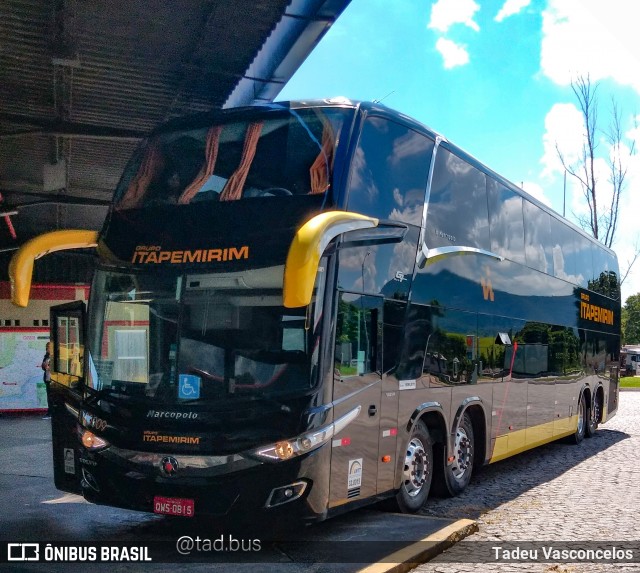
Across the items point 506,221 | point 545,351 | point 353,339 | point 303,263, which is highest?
point 506,221

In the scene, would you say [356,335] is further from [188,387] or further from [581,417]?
[581,417]

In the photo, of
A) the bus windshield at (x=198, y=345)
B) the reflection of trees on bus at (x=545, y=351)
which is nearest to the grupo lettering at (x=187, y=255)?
the bus windshield at (x=198, y=345)

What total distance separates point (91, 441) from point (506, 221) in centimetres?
700

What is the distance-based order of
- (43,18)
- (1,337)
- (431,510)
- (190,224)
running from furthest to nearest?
(1,337)
(43,18)
(431,510)
(190,224)

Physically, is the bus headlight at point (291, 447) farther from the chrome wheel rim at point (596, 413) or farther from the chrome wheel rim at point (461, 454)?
the chrome wheel rim at point (596, 413)

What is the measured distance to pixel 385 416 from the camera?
27.0ft

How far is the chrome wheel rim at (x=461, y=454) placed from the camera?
10219 mm

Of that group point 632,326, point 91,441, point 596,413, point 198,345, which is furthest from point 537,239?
point 632,326

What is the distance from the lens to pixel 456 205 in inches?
408

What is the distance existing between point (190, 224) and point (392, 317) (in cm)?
223

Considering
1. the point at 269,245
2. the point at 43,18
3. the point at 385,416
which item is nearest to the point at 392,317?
the point at 385,416

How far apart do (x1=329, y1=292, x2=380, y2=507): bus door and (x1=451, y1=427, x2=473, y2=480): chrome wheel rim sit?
8.06ft

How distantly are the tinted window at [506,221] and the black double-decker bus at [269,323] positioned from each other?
162 cm

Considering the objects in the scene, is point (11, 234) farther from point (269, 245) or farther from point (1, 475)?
point (269, 245)
